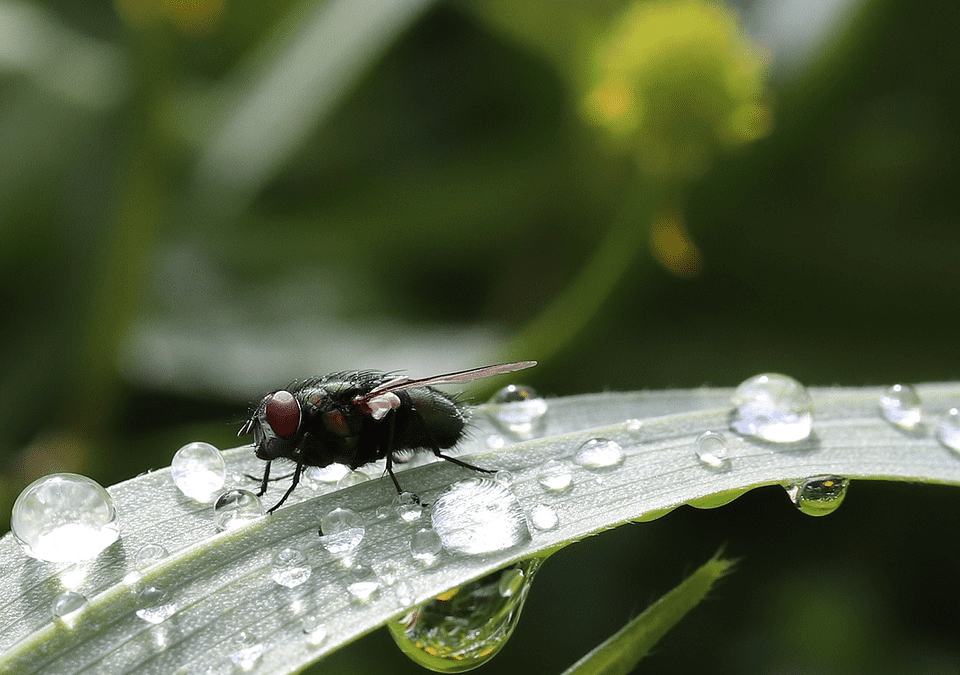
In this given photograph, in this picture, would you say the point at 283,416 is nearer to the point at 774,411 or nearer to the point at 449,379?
the point at 449,379

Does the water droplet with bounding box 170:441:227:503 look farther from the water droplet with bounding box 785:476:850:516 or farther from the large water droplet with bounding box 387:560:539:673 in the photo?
the water droplet with bounding box 785:476:850:516

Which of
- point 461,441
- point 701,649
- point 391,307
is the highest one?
point 461,441

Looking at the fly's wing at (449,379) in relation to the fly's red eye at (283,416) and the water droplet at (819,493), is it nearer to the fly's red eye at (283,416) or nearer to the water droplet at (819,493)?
the fly's red eye at (283,416)

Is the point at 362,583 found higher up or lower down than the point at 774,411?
lower down

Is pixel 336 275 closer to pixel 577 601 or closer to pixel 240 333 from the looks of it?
pixel 240 333

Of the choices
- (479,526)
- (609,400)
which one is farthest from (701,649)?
(479,526)

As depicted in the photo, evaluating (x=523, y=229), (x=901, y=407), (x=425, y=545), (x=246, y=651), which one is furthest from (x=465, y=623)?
(x=523, y=229)
